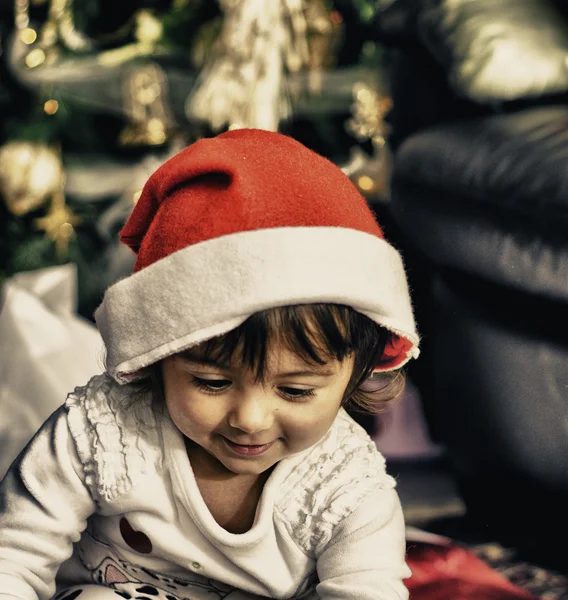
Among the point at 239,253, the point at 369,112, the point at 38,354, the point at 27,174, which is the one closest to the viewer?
the point at 239,253

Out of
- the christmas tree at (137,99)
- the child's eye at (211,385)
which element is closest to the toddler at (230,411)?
the child's eye at (211,385)

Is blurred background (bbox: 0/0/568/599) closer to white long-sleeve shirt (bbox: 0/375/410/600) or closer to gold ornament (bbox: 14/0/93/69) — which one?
gold ornament (bbox: 14/0/93/69)

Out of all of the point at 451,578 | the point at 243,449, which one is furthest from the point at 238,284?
the point at 451,578

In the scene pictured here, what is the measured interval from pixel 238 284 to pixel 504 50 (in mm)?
694

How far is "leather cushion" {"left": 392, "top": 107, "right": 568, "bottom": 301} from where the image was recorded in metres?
0.99

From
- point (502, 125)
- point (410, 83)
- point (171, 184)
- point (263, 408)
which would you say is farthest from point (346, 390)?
point (410, 83)

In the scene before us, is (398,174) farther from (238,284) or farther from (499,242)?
(238,284)

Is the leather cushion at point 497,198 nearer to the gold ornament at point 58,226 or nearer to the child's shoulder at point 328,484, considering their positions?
the child's shoulder at point 328,484

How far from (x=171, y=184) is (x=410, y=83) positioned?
899mm

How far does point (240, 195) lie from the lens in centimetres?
62

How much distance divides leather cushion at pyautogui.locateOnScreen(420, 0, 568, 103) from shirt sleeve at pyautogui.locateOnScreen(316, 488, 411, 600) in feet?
2.14

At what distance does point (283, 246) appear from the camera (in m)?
0.61

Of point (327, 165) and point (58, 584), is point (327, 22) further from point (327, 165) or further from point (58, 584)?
point (58, 584)

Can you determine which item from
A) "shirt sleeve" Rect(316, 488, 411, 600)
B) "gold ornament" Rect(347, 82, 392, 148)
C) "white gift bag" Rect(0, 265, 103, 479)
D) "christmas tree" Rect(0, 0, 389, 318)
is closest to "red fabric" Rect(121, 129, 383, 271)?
"shirt sleeve" Rect(316, 488, 411, 600)
